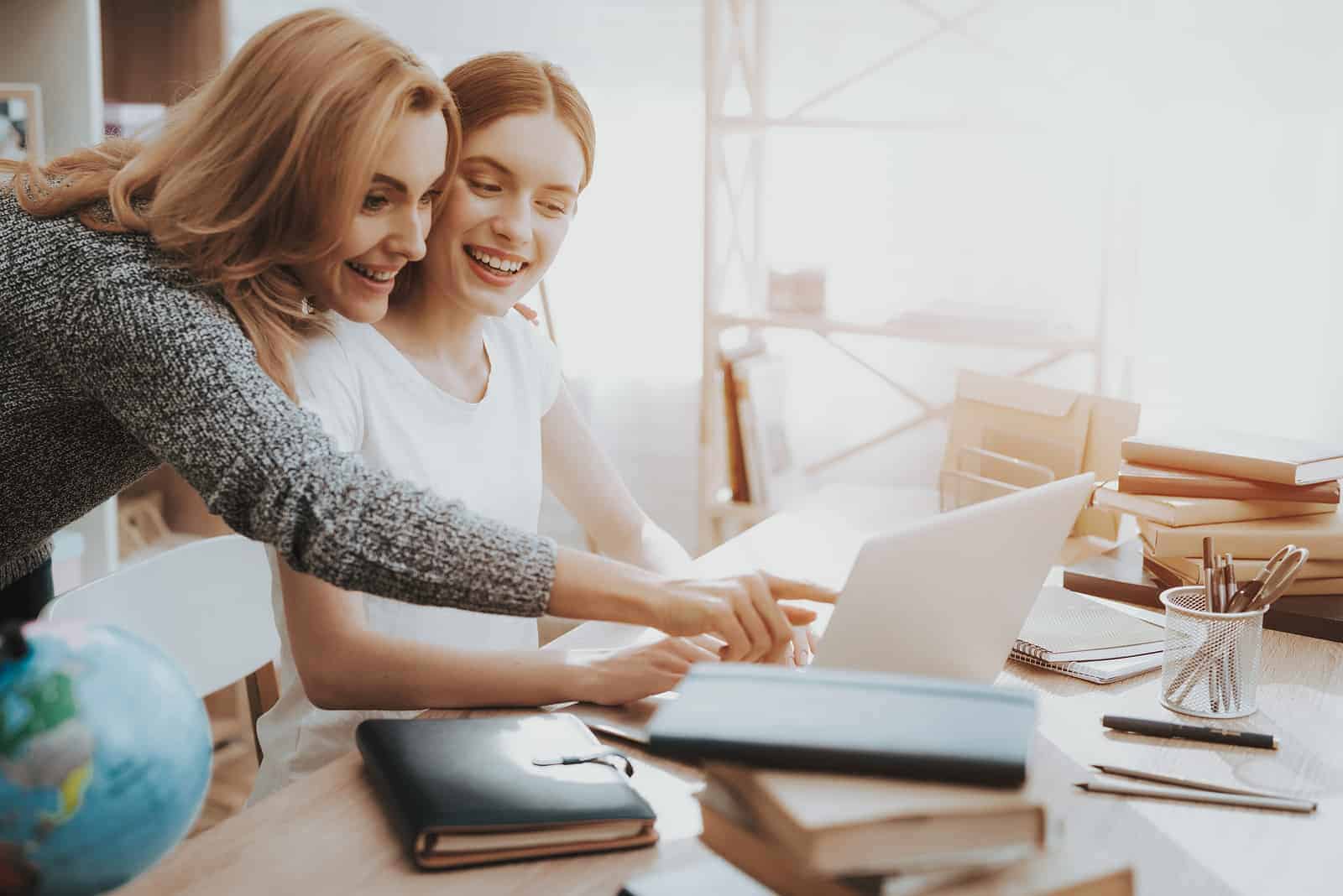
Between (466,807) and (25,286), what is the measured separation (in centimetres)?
61

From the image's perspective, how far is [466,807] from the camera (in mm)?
893

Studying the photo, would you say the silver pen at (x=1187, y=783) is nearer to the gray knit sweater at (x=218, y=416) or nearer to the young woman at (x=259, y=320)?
the young woman at (x=259, y=320)

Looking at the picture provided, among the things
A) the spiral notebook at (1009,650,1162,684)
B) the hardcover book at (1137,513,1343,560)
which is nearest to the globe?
the spiral notebook at (1009,650,1162,684)

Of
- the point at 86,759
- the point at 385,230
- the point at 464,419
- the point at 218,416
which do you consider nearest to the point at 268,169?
the point at 385,230

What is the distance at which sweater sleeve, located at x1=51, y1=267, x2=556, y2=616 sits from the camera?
947 mm

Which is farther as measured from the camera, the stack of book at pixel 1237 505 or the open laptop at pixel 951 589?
the stack of book at pixel 1237 505

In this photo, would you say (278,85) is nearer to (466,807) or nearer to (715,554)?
(466,807)

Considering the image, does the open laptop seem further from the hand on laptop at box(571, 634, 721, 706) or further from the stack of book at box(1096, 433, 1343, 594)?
the stack of book at box(1096, 433, 1343, 594)

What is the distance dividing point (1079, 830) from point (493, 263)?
86 cm

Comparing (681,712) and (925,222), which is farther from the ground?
(925,222)

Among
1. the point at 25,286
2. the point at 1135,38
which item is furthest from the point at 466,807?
the point at 1135,38

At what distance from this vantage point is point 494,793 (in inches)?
36.2

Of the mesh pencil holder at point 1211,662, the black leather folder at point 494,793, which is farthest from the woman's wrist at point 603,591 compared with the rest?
the mesh pencil holder at point 1211,662

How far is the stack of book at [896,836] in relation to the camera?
0.68 m
